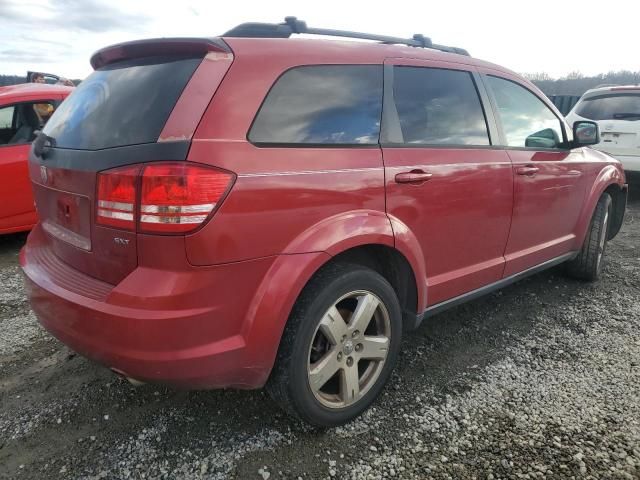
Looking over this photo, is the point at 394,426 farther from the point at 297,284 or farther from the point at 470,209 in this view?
the point at 470,209

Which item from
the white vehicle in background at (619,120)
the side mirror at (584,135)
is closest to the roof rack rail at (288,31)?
the side mirror at (584,135)

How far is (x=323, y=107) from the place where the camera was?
2129 mm

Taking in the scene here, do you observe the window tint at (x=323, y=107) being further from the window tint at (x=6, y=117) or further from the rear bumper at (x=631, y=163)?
the rear bumper at (x=631, y=163)

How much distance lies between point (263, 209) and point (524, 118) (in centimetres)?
232

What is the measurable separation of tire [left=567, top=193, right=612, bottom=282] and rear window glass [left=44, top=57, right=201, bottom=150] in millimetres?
3578

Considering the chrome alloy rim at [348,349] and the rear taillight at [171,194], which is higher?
the rear taillight at [171,194]

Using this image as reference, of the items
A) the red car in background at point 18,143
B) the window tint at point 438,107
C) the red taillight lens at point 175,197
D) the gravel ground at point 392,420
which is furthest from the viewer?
the red car in background at point 18,143

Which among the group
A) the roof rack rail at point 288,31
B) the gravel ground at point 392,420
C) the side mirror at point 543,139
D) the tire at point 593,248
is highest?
the roof rack rail at point 288,31

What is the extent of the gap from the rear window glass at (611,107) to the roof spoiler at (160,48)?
7.63 m

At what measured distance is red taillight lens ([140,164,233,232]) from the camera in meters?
1.68

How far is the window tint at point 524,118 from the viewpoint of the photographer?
312cm

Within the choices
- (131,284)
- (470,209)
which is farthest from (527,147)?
(131,284)

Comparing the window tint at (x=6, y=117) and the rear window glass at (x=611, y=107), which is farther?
the rear window glass at (x=611, y=107)

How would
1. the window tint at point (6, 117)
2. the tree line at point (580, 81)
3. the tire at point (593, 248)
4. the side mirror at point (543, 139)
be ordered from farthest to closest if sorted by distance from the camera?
the tree line at point (580, 81) → the window tint at point (6, 117) → the tire at point (593, 248) → the side mirror at point (543, 139)
